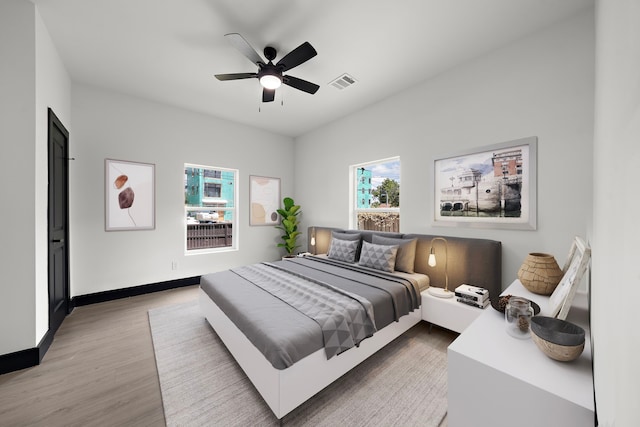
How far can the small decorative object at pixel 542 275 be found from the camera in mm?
1785

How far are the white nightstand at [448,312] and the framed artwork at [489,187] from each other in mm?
927

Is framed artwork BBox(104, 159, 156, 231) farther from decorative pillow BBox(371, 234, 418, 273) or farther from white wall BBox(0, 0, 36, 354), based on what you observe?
decorative pillow BBox(371, 234, 418, 273)

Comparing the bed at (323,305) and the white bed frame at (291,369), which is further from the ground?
the bed at (323,305)

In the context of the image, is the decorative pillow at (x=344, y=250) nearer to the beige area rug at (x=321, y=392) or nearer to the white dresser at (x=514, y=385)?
the beige area rug at (x=321, y=392)

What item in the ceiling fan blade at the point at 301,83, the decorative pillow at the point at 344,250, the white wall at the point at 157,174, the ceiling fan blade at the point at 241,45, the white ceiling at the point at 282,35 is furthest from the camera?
the decorative pillow at the point at 344,250

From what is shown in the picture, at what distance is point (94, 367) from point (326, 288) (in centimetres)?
210

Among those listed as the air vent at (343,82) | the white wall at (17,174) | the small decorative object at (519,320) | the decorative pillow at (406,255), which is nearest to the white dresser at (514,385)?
the small decorative object at (519,320)

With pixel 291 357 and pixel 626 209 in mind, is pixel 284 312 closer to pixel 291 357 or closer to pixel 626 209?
pixel 291 357

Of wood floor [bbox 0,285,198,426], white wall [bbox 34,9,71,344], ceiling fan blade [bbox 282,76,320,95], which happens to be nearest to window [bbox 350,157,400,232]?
ceiling fan blade [bbox 282,76,320,95]

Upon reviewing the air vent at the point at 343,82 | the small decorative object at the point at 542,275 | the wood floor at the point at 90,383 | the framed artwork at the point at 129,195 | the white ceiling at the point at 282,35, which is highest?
the white ceiling at the point at 282,35

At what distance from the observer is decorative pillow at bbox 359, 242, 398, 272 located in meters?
2.88

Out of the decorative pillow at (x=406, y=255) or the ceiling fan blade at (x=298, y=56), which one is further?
the decorative pillow at (x=406, y=255)

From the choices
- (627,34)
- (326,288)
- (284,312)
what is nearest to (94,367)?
(284,312)

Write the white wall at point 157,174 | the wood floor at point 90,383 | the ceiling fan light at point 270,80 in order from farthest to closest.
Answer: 1. the white wall at point 157,174
2. the ceiling fan light at point 270,80
3. the wood floor at point 90,383
